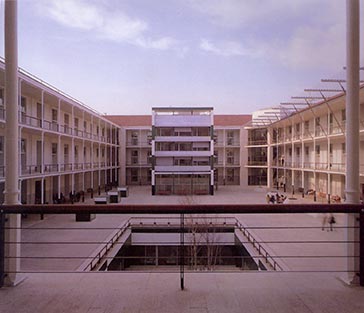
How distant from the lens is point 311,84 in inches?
872

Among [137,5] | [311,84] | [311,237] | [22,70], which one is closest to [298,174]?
[311,84]

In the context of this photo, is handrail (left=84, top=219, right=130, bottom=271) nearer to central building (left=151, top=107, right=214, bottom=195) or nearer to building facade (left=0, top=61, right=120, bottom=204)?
building facade (left=0, top=61, right=120, bottom=204)

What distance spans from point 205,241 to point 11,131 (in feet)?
35.8

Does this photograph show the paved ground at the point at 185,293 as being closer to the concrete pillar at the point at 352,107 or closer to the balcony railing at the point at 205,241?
the balcony railing at the point at 205,241

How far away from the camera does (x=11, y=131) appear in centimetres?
314

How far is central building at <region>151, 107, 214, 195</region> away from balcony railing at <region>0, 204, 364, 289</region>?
1426cm

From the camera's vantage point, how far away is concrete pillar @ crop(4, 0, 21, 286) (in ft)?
10.2

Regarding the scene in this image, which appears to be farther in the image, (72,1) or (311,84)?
(311,84)

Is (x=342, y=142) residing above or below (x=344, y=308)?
above

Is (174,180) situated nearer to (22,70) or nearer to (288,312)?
(22,70)

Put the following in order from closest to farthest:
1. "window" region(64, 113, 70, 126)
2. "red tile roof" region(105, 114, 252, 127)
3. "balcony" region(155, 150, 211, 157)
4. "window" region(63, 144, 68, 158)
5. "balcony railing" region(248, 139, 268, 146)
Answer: "window" region(63, 144, 68, 158)
"window" region(64, 113, 70, 126)
"balcony" region(155, 150, 211, 157)
"balcony railing" region(248, 139, 268, 146)
"red tile roof" region(105, 114, 252, 127)

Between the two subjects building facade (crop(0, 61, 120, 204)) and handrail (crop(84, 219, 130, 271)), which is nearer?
handrail (crop(84, 219, 130, 271))

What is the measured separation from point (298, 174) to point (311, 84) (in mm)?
11711

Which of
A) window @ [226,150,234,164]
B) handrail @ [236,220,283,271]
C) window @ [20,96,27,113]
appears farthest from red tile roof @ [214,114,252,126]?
handrail @ [236,220,283,271]
